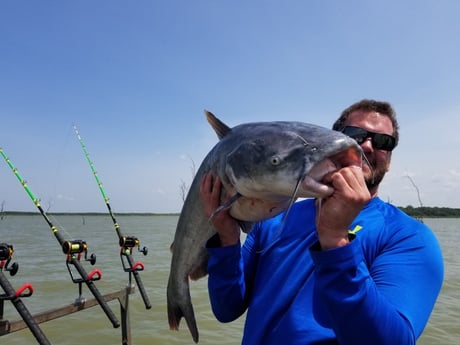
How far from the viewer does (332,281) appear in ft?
5.49

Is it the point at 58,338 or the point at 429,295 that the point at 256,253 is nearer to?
the point at 429,295

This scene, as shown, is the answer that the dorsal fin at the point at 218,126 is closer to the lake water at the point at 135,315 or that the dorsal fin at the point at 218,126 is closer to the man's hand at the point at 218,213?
the man's hand at the point at 218,213

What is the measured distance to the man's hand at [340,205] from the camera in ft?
5.19

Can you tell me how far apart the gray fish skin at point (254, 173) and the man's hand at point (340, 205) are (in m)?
0.04

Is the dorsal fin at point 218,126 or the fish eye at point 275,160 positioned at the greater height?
the dorsal fin at point 218,126

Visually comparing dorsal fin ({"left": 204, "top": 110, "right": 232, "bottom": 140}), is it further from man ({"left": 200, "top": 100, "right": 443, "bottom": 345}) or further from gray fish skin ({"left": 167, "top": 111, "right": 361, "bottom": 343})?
man ({"left": 200, "top": 100, "right": 443, "bottom": 345})

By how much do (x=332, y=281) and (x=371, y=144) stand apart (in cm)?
128

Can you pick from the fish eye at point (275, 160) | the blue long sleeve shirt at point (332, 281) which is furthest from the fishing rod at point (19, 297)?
the fish eye at point (275, 160)

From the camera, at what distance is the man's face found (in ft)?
8.75

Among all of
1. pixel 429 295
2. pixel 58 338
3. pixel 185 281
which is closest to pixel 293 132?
pixel 429 295

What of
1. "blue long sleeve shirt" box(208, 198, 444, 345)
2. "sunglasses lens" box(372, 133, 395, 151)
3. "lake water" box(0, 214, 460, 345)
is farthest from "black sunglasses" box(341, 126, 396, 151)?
"lake water" box(0, 214, 460, 345)

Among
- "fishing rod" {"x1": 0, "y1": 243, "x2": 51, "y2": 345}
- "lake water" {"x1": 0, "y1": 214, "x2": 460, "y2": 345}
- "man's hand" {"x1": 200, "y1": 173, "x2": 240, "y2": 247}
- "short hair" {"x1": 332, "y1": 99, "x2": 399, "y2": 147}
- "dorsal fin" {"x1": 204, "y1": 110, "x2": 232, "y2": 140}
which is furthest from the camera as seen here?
"lake water" {"x1": 0, "y1": 214, "x2": 460, "y2": 345}

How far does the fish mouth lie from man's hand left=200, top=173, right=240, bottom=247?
2.34 feet

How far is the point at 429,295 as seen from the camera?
6.36 ft
